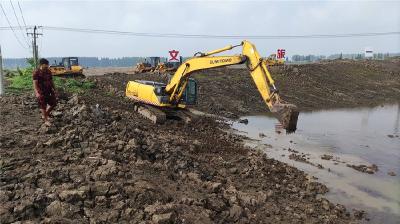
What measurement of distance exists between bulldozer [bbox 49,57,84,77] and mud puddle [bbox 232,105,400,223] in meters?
19.1

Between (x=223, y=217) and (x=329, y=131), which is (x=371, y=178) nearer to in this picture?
(x=223, y=217)

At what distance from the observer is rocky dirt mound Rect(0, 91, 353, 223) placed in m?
7.29

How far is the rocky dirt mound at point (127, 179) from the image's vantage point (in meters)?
7.29

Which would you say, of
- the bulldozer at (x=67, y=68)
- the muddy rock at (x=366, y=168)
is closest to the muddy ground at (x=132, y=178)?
the muddy rock at (x=366, y=168)

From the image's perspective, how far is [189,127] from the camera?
19.8m

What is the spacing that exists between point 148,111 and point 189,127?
2.23 m

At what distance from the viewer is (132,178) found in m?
8.99

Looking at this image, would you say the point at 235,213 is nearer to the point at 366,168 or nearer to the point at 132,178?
the point at 132,178

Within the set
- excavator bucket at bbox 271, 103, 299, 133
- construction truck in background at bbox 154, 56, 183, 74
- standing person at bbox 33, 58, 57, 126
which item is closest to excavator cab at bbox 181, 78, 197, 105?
excavator bucket at bbox 271, 103, 299, 133

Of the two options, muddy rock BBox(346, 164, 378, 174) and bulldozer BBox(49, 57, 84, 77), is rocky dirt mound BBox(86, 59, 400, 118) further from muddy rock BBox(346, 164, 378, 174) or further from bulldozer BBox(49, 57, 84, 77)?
muddy rock BBox(346, 164, 378, 174)

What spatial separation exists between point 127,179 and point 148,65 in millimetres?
37815

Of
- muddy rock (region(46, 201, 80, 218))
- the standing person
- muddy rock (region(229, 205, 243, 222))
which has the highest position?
the standing person

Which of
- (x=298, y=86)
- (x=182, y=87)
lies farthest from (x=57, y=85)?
(x=298, y=86)

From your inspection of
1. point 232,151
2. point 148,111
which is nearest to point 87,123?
point 232,151
